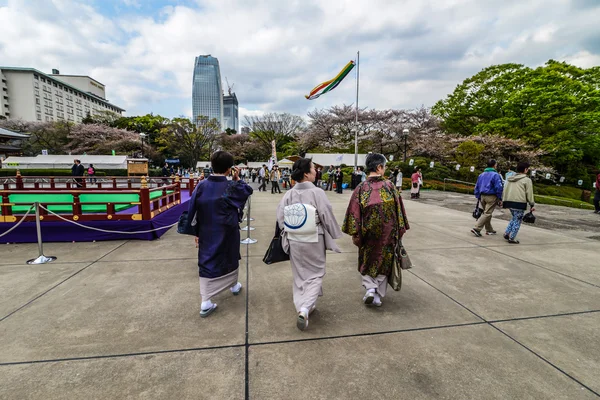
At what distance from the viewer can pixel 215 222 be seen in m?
2.82

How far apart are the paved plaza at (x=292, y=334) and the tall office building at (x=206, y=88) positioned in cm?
11677

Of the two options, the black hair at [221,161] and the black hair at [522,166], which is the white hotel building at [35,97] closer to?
the black hair at [221,161]

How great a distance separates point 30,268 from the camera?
404 centimetres

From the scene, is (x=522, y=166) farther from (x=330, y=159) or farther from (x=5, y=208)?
(x=330, y=159)

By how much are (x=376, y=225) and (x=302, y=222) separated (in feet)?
2.72

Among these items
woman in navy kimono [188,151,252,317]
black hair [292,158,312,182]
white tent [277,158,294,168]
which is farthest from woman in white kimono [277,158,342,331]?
white tent [277,158,294,168]

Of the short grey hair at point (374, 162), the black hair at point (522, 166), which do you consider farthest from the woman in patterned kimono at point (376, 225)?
the black hair at point (522, 166)

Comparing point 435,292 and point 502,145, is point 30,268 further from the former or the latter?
point 502,145

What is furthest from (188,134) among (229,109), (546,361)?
(229,109)

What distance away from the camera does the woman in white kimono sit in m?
2.60

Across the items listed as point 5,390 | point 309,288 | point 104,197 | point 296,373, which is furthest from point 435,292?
point 104,197

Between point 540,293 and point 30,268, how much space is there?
6.64 metres

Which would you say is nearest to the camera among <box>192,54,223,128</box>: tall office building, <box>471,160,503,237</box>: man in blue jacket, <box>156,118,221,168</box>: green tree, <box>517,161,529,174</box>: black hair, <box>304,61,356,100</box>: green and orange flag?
<box>517,161,529,174</box>: black hair

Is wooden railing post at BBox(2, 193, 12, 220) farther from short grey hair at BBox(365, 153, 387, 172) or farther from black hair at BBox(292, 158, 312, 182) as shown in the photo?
short grey hair at BBox(365, 153, 387, 172)
